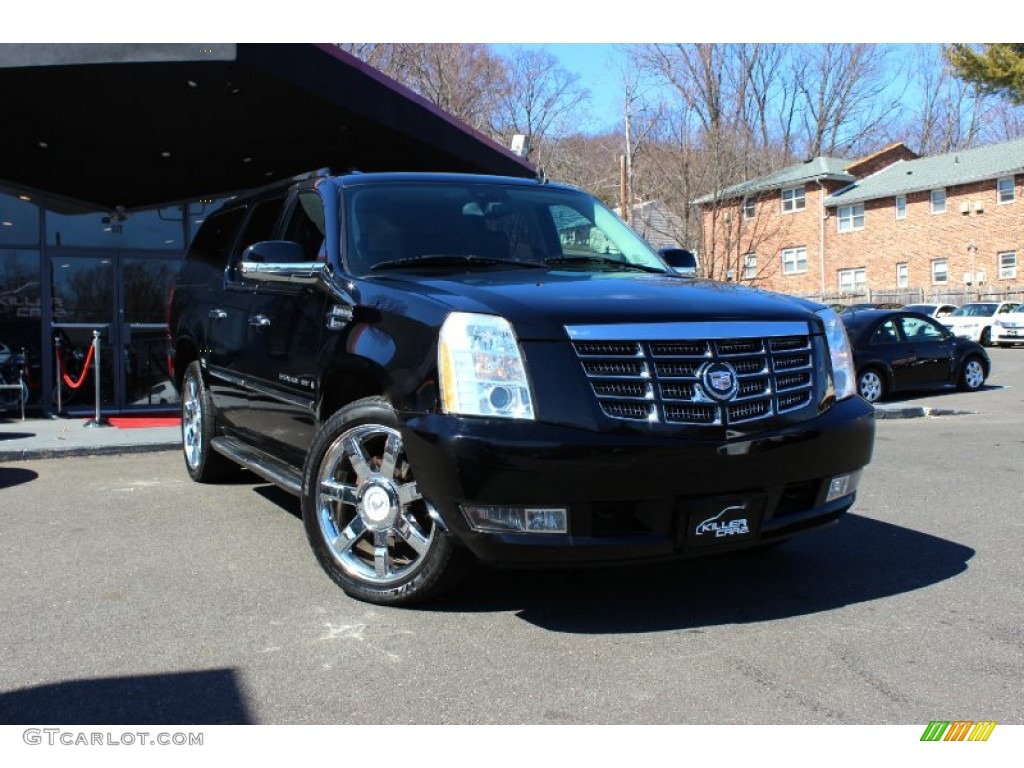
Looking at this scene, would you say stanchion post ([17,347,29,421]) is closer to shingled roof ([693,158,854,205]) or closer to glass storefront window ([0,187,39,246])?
glass storefront window ([0,187,39,246])

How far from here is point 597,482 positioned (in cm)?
360

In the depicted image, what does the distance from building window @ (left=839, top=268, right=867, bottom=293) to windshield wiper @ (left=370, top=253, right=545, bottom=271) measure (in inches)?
1748

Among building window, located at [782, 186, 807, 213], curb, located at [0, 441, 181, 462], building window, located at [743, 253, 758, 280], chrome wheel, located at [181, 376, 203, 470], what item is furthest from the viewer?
building window, located at [782, 186, 807, 213]

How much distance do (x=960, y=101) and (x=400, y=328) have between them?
60.6 metres

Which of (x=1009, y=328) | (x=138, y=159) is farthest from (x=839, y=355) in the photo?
(x=1009, y=328)

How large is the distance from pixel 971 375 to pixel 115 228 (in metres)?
14.0

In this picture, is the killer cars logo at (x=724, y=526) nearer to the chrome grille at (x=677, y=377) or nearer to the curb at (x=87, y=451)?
the chrome grille at (x=677, y=377)

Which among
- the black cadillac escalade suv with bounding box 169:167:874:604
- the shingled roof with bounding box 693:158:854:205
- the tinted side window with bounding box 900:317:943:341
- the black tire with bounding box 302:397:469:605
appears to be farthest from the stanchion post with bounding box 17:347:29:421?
the shingled roof with bounding box 693:158:854:205

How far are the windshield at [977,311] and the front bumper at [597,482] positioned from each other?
33.1 meters

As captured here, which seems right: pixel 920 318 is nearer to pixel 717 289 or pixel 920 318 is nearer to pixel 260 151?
pixel 260 151

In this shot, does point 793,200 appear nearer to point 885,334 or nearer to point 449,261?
point 885,334

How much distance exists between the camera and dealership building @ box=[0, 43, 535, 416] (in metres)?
8.20

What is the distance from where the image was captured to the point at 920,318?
645 inches
